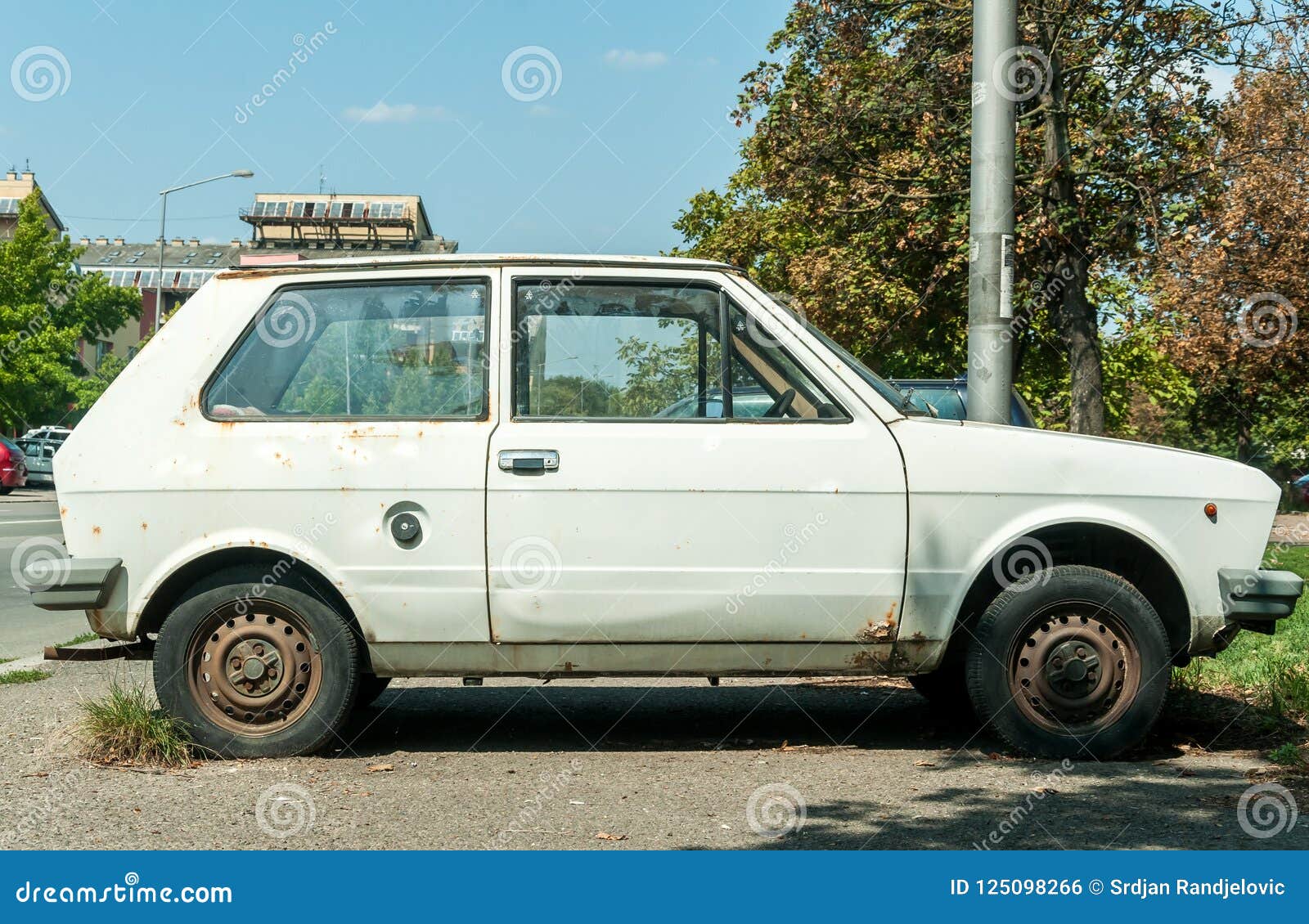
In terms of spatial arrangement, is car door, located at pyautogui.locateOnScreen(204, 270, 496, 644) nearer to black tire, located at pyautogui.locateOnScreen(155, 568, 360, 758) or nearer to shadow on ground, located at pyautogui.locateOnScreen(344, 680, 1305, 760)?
black tire, located at pyautogui.locateOnScreen(155, 568, 360, 758)

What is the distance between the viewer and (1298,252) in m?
23.0

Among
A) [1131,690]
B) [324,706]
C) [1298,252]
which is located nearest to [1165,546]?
[1131,690]

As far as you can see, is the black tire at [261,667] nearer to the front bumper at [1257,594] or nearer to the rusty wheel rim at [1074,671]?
the rusty wheel rim at [1074,671]

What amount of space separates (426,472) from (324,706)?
3.31 feet

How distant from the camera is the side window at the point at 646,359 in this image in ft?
18.4

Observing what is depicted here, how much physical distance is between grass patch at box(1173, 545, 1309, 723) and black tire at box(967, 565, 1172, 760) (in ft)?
3.66

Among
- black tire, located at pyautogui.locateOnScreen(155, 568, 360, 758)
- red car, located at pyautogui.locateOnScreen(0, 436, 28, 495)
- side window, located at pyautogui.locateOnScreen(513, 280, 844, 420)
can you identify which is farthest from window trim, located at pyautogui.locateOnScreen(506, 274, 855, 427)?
red car, located at pyautogui.locateOnScreen(0, 436, 28, 495)

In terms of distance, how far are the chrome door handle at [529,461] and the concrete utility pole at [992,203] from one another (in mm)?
2671

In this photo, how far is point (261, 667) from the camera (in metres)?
5.52

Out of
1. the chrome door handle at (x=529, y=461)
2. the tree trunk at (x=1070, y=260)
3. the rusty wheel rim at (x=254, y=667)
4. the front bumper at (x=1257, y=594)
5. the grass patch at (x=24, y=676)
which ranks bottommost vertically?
the grass patch at (x=24, y=676)

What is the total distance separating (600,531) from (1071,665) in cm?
193

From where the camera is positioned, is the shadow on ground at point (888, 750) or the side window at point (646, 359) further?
the side window at point (646, 359)

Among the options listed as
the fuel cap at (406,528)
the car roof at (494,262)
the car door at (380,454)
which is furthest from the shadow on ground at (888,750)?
the car roof at (494,262)

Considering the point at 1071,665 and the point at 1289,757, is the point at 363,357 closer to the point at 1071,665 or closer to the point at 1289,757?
the point at 1071,665
